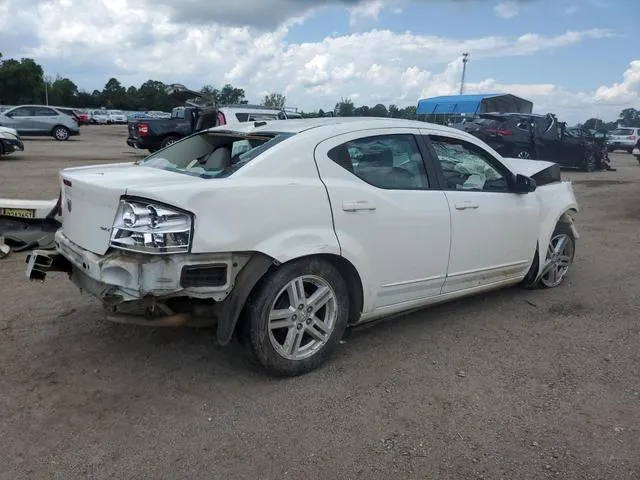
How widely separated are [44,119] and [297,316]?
2555 centimetres

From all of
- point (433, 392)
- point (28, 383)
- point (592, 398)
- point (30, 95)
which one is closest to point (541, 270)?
point (592, 398)

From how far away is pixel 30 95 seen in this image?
79125 mm

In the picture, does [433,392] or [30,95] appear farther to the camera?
[30,95]

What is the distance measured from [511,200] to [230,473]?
3261mm

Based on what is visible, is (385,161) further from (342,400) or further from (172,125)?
(172,125)

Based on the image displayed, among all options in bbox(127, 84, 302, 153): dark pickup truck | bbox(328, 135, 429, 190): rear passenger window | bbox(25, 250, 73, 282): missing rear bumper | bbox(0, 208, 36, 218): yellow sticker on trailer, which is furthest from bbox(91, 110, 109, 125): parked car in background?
bbox(328, 135, 429, 190): rear passenger window

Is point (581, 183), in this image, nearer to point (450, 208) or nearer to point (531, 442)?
point (450, 208)

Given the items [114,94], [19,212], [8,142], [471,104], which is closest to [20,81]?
[114,94]

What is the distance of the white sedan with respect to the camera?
10.3ft

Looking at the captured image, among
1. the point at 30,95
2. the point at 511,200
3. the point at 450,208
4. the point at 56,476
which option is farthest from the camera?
the point at 30,95

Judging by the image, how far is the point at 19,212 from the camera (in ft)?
19.0

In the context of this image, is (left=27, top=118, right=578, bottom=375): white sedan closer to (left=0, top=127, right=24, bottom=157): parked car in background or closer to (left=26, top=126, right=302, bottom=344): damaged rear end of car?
(left=26, top=126, right=302, bottom=344): damaged rear end of car

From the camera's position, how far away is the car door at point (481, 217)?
14.2 ft

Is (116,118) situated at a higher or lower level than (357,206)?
higher
